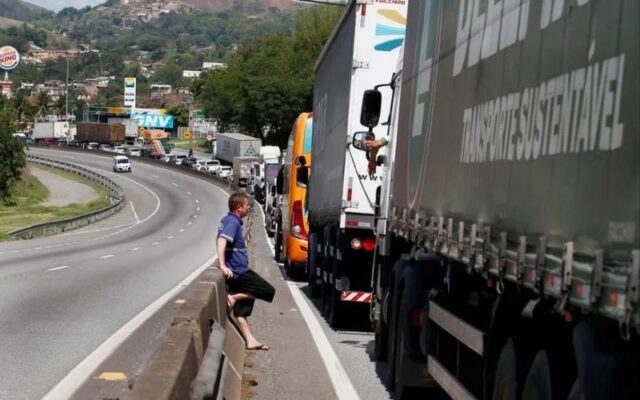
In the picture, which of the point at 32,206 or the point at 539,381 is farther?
the point at 32,206

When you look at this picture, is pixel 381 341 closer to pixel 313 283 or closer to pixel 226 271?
pixel 226 271

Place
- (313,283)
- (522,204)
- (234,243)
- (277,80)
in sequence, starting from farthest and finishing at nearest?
(277,80) < (313,283) < (234,243) < (522,204)

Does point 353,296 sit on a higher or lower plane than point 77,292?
higher

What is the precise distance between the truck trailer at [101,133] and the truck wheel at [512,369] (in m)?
160

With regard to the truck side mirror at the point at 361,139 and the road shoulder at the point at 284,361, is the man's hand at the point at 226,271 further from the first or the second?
the truck side mirror at the point at 361,139

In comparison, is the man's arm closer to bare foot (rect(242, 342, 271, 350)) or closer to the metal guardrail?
bare foot (rect(242, 342, 271, 350))

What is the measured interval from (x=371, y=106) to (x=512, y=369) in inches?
267

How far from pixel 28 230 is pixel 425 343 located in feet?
146

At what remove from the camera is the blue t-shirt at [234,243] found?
1259cm

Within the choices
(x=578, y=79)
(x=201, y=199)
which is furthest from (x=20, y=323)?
(x=201, y=199)

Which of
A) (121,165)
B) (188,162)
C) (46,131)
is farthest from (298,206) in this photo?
(46,131)

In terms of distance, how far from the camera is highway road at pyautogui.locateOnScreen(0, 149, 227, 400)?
1223 cm

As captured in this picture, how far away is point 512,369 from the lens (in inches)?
250

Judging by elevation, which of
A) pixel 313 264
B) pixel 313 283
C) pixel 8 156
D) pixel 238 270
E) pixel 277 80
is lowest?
pixel 8 156
